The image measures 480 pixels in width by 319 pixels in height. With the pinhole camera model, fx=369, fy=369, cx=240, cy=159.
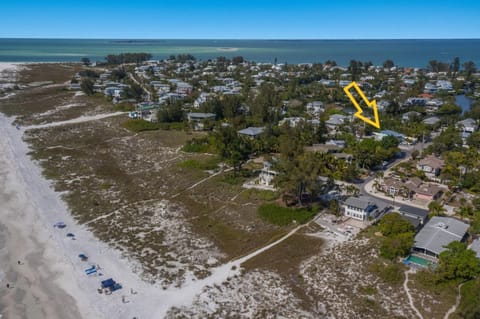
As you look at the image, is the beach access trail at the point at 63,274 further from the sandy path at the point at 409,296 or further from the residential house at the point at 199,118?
the residential house at the point at 199,118

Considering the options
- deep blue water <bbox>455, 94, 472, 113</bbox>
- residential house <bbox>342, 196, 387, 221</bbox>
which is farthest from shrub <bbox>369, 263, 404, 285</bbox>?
deep blue water <bbox>455, 94, 472, 113</bbox>

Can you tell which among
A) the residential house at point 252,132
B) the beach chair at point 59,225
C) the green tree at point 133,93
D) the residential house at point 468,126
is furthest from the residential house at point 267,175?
the green tree at point 133,93

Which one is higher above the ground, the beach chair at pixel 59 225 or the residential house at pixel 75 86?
the residential house at pixel 75 86

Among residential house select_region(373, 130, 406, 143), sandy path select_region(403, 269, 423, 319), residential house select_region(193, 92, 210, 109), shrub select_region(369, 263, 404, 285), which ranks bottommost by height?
sandy path select_region(403, 269, 423, 319)

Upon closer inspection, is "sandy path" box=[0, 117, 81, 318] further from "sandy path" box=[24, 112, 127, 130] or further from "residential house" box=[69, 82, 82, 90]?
"residential house" box=[69, 82, 82, 90]

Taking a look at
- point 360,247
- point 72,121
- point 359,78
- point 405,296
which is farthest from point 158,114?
point 359,78

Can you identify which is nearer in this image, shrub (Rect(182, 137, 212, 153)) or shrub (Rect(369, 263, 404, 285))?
shrub (Rect(369, 263, 404, 285))
